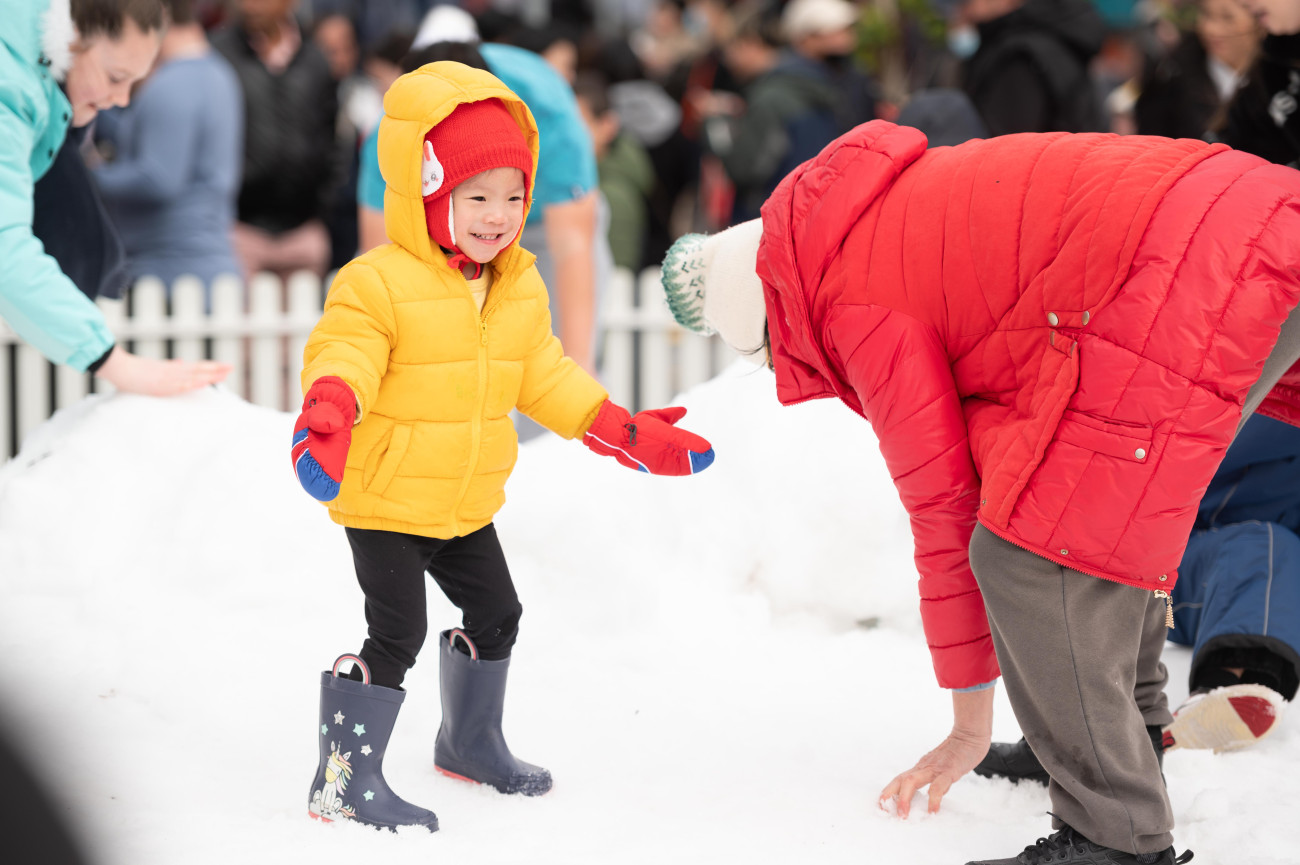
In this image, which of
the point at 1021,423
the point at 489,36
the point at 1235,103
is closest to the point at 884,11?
the point at 489,36

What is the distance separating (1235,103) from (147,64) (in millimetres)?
2867

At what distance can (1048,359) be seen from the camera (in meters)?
2.11

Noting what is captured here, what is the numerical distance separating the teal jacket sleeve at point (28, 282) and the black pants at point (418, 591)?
1.08 m

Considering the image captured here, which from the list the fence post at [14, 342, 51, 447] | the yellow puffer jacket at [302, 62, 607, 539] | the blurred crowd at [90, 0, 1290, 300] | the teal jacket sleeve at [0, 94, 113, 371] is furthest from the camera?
the fence post at [14, 342, 51, 447]

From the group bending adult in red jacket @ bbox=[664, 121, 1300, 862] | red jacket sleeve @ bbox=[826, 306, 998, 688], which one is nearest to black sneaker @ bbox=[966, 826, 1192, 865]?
bending adult in red jacket @ bbox=[664, 121, 1300, 862]

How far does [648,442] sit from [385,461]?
Result: 1.70ft

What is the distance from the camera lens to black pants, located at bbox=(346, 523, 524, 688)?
244cm

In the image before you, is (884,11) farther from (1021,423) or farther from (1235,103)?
(1021,423)

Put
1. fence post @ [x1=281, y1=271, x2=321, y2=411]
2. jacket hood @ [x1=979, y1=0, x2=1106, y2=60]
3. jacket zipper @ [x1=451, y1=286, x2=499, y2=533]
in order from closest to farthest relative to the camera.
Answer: jacket zipper @ [x1=451, y1=286, x2=499, y2=533]
jacket hood @ [x1=979, y1=0, x2=1106, y2=60]
fence post @ [x1=281, y1=271, x2=321, y2=411]

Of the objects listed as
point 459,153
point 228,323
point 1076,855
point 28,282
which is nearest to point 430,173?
point 459,153

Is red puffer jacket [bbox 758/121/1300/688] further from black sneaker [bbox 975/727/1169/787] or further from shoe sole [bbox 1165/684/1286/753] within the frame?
shoe sole [bbox 1165/684/1286/753]

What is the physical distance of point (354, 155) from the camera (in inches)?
296

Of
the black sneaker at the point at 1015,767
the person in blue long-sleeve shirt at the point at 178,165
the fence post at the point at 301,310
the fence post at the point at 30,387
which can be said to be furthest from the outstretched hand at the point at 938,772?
the person in blue long-sleeve shirt at the point at 178,165

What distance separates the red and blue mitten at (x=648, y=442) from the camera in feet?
8.42
